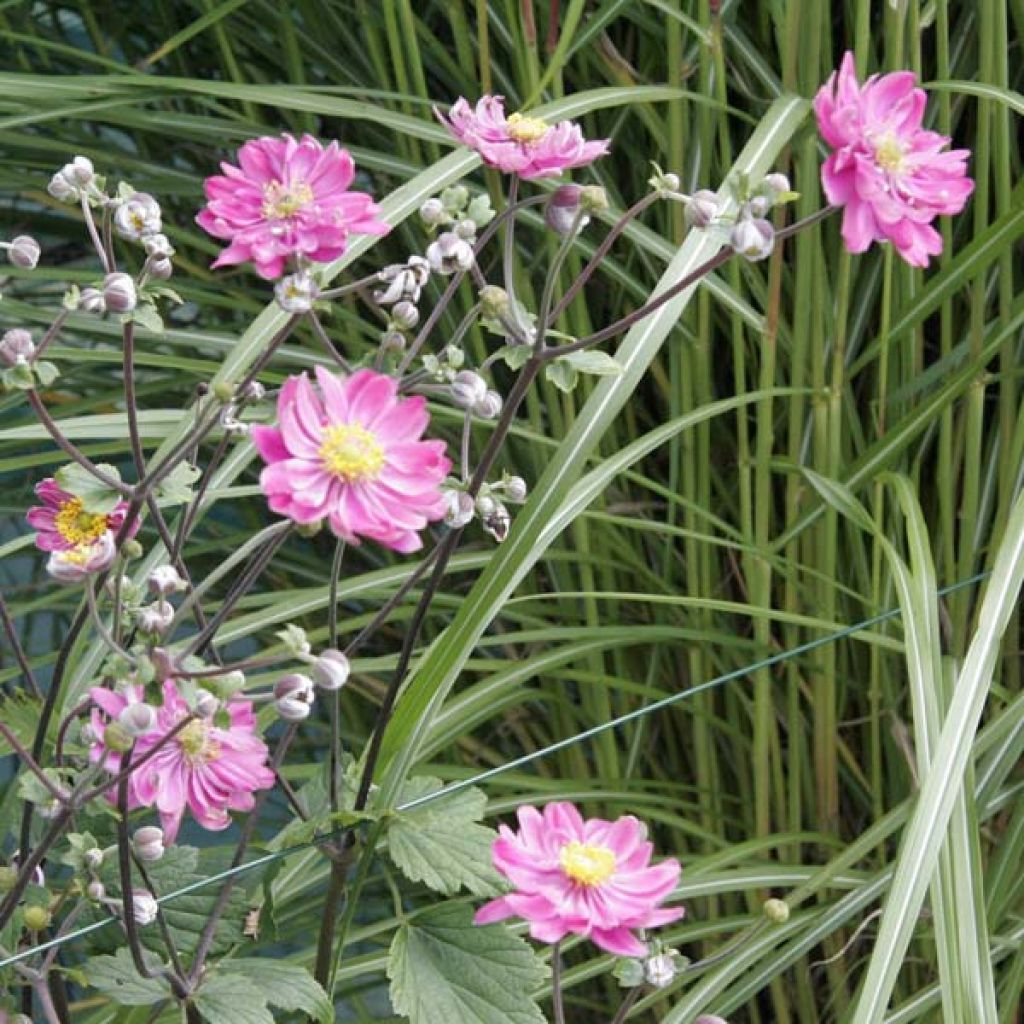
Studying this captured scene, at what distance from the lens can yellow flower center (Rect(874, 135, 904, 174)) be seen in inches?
21.0

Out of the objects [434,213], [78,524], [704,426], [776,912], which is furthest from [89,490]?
[704,426]

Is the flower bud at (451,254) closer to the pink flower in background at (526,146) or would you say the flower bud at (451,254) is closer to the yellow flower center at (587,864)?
the pink flower in background at (526,146)

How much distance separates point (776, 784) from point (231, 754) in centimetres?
55

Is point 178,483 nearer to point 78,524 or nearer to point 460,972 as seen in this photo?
point 78,524

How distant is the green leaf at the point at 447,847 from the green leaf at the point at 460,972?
20 millimetres

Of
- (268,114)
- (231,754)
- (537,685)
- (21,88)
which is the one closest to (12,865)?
(231,754)

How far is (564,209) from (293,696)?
0.18 meters

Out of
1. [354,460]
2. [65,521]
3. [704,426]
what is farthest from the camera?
[704,426]

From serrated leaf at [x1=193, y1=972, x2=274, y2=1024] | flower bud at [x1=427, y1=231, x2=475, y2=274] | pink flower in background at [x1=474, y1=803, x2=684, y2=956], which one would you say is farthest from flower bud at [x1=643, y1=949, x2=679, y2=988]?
flower bud at [x1=427, y1=231, x2=475, y2=274]

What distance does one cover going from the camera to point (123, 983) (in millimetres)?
578

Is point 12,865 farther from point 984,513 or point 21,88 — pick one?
point 984,513

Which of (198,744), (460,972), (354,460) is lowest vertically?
(460,972)

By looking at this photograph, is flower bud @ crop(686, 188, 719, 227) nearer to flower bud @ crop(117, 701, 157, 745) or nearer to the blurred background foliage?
flower bud @ crop(117, 701, 157, 745)

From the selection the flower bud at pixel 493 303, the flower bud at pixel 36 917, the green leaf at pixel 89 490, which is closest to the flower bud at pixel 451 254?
the flower bud at pixel 493 303
